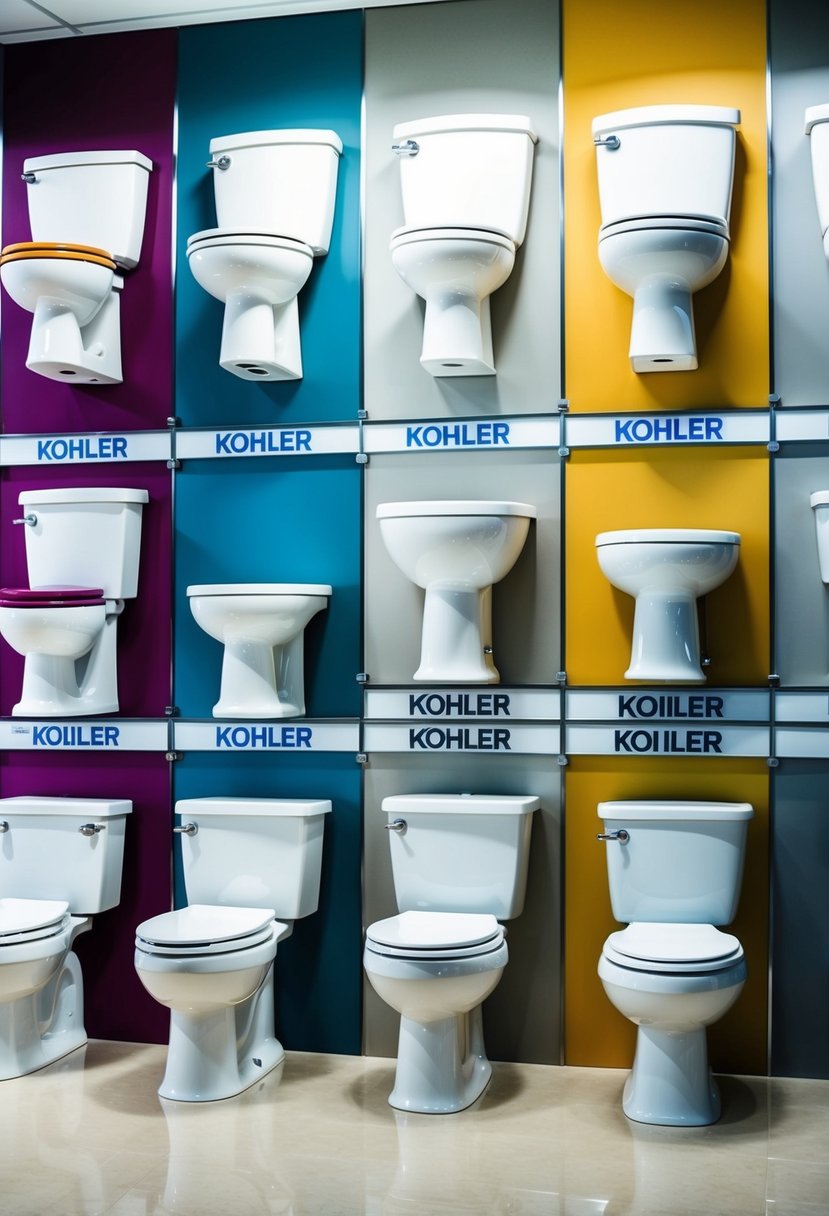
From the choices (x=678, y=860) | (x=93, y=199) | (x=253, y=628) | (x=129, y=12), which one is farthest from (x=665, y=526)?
(x=129, y=12)

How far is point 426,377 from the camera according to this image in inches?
142

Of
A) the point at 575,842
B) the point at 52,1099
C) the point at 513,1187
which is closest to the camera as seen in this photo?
the point at 513,1187

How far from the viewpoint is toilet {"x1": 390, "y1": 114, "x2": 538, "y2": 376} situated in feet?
11.1

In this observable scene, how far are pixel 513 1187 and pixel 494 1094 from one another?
1.83 ft

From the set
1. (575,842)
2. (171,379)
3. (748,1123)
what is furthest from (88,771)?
(748,1123)

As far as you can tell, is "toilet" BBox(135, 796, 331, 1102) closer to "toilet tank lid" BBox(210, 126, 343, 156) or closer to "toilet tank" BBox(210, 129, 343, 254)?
"toilet tank" BBox(210, 129, 343, 254)

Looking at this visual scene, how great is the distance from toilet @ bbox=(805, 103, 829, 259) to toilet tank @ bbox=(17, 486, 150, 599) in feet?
6.71

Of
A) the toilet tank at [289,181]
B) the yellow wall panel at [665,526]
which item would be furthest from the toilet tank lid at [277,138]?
the yellow wall panel at [665,526]

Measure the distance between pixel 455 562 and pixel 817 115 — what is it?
58.3 inches

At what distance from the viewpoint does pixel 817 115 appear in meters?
3.25

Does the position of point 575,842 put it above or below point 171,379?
below

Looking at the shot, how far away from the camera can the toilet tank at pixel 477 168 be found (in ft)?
11.4

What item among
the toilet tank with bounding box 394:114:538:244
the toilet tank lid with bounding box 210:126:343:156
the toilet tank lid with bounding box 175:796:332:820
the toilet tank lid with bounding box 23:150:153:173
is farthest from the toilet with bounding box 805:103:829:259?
the toilet tank lid with bounding box 175:796:332:820

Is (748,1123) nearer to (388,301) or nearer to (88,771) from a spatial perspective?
(88,771)
